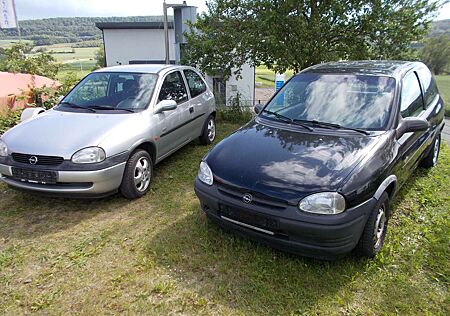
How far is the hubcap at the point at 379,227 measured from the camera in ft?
9.03

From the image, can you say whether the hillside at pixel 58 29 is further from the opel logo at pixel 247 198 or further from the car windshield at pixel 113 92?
the opel logo at pixel 247 198

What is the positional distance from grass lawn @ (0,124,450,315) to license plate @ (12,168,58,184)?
0.47 m

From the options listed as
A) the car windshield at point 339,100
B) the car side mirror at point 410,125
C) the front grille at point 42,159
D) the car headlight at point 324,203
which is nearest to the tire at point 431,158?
the car side mirror at point 410,125

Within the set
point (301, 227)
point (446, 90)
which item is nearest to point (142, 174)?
point (301, 227)

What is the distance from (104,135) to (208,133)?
→ 9.30 feet

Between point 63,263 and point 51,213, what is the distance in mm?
1058

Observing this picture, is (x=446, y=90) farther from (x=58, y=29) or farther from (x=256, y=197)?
(x=58, y=29)

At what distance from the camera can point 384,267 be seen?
9.03 ft

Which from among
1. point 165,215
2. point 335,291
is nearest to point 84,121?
point 165,215

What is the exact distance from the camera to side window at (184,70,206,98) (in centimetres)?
558

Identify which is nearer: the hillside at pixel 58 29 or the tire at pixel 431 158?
the tire at pixel 431 158

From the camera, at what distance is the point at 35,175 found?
11.3 ft

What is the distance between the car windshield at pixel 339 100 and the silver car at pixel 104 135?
63.9 inches

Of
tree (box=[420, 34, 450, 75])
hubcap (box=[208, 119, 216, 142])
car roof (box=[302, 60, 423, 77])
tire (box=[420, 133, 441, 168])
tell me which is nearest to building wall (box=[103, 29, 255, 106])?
hubcap (box=[208, 119, 216, 142])
